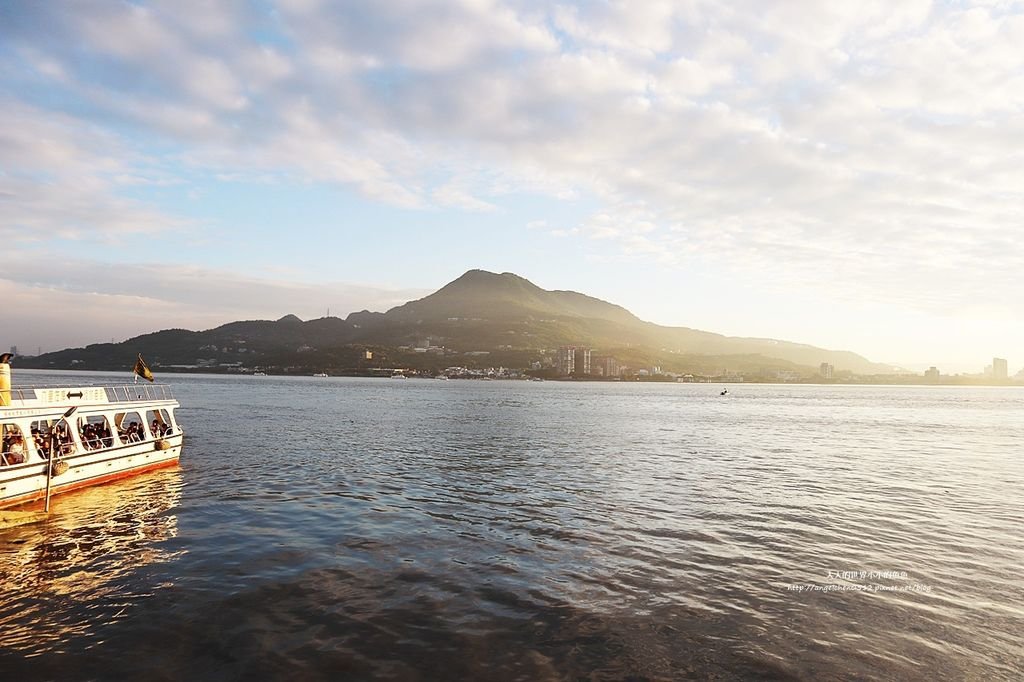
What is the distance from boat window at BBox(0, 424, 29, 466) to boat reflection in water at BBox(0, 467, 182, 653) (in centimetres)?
297

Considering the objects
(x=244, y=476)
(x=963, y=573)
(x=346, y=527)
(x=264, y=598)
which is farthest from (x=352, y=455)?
(x=963, y=573)

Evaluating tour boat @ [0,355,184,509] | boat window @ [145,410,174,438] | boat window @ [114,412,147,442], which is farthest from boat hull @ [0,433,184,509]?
boat window @ [114,412,147,442]

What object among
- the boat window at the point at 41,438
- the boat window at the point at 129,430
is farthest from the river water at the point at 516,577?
the boat window at the point at 41,438

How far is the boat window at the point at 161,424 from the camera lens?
133ft

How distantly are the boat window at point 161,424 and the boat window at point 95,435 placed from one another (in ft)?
13.6

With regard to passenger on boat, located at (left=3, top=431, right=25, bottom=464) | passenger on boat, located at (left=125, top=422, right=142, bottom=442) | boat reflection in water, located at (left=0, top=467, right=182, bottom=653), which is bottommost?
boat reflection in water, located at (left=0, top=467, right=182, bottom=653)

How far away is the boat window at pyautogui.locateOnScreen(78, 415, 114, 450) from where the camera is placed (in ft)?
109

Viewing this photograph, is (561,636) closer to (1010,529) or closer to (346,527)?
(346,527)

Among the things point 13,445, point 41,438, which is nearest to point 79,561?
point 13,445

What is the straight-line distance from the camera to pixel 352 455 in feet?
161

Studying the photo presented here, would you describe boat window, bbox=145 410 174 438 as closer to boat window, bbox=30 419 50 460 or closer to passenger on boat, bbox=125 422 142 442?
passenger on boat, bbox=125 422 142 442

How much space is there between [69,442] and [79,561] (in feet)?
46.6

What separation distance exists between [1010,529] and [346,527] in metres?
30.1

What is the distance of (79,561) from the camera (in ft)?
67.2
